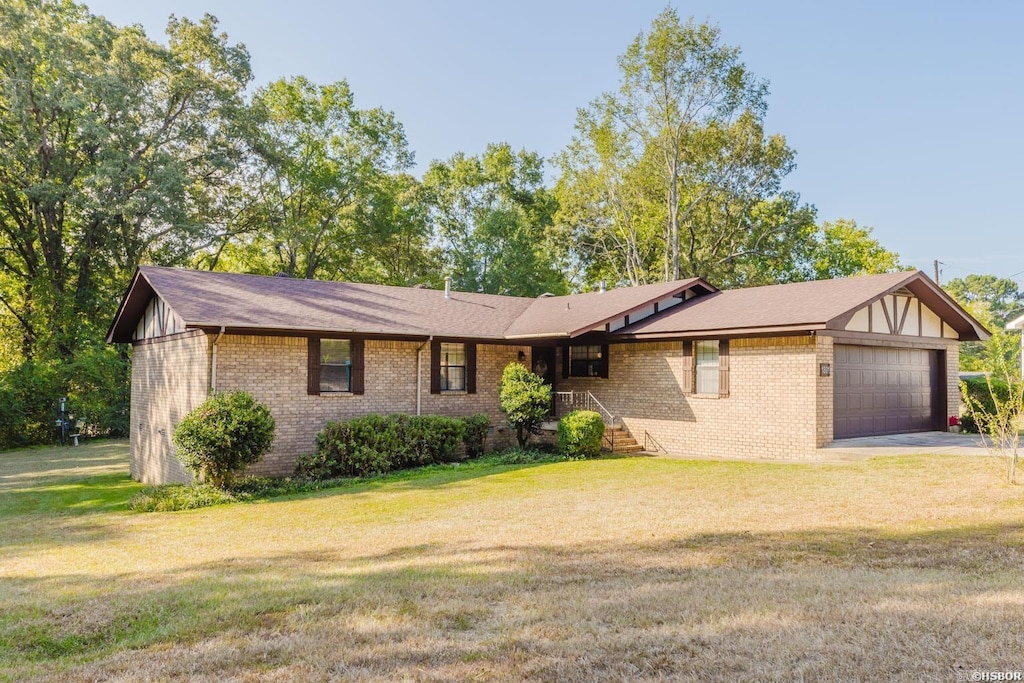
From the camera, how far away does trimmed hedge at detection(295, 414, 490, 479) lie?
1373 cm

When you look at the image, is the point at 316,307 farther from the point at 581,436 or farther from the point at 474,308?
the point at 581,436

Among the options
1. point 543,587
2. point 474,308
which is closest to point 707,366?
point 474,308

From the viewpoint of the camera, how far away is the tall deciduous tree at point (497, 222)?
3406 centimetres

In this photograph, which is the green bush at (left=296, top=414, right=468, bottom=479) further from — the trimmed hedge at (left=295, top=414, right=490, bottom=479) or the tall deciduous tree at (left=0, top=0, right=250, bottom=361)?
the tall deciduous tree at (left=0, top=0, right=250, bottom=361)

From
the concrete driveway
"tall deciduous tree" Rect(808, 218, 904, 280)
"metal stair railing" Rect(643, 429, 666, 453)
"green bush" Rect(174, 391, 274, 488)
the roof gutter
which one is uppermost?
"tall deciduous tree" Rect(808, 218, 904, 280)

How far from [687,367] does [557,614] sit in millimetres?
11829

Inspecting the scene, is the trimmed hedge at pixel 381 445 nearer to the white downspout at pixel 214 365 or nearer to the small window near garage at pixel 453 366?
the small window near garage at pixel 453 366

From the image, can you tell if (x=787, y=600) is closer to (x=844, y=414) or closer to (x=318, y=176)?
(x=844, y=414)

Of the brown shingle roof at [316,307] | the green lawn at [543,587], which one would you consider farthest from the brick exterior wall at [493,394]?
the green lawn at [543,587]

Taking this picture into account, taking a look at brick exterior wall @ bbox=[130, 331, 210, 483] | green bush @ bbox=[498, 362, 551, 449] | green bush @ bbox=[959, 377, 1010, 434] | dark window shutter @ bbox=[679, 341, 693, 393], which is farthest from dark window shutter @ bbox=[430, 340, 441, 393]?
green bush @ bbox=[959, 377, 1010, 434]

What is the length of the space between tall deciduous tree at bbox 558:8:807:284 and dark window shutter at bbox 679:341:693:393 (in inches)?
577

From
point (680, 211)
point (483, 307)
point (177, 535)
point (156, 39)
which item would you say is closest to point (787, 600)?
point (177, 535)

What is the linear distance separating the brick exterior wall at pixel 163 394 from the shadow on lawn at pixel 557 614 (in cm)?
776

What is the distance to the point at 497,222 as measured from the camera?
34.8 m
